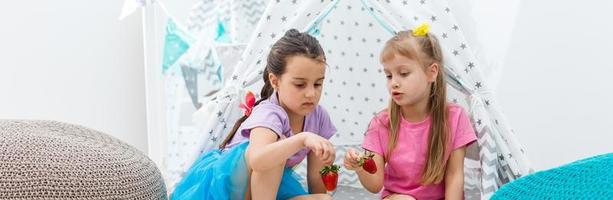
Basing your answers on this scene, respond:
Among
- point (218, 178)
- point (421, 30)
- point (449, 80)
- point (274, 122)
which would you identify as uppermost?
point (421, 30)

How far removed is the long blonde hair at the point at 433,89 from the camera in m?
1.39

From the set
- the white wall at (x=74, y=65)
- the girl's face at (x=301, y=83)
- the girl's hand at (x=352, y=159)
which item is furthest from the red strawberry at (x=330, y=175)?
the white wall at (x=74, y=65)

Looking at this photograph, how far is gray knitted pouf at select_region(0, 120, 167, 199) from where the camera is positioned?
0.81m

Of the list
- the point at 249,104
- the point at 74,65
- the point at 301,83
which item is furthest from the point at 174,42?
the point at 301,83

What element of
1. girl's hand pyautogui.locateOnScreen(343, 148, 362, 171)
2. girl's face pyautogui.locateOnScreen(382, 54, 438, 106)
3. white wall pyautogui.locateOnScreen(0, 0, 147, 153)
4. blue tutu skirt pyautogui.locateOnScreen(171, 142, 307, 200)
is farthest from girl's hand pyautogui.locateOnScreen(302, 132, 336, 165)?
white wall pyautogui.locateOnScreen(0, 0, 147, 153)

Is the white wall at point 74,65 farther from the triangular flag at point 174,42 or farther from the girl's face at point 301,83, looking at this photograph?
the girl's face at point 301,83

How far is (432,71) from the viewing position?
1.42 m

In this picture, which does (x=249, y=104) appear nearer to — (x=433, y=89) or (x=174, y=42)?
(x=433, y=89)

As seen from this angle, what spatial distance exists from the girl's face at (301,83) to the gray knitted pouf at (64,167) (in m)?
0.46

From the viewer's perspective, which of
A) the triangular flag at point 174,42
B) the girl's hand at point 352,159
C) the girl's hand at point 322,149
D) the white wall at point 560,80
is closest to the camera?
the girl's hand at point 322,149

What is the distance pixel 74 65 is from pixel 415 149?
1431 mm

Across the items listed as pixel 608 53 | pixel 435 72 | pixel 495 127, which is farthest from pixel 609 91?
pixel 435 72

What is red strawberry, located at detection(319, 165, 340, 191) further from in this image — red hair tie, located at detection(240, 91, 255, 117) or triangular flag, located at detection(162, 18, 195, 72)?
triangular flag, located at detection(162, 18, 195, 72)

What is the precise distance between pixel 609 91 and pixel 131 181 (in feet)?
4.41
